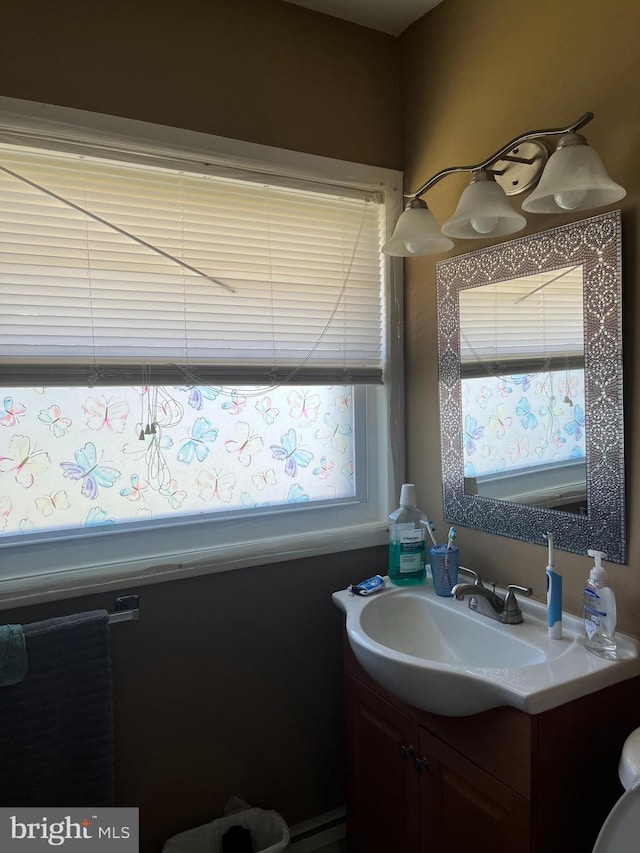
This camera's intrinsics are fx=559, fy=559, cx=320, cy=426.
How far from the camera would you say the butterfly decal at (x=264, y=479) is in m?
1.65

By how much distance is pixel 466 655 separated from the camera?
1.38 m

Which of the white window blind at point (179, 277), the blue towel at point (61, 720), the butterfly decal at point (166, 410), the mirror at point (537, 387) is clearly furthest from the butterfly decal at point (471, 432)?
the blue towel at point (61, 720)

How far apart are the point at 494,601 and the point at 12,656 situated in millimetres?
1095

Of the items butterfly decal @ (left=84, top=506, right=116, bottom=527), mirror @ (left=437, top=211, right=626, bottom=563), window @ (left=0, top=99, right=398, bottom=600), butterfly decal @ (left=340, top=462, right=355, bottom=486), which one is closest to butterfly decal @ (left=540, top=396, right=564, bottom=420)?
mirror @ (left=437, top=211, right=626, bottom=563)

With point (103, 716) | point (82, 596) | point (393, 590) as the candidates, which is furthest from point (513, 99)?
point (103, 716)

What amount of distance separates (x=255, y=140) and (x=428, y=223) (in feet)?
1.86

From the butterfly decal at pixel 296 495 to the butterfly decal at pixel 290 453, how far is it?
1.6 inches

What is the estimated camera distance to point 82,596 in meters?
1.39

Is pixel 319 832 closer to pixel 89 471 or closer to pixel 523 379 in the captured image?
pixel 89 471

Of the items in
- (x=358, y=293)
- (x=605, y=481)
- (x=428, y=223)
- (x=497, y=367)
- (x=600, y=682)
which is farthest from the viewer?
(x=358, y=293)

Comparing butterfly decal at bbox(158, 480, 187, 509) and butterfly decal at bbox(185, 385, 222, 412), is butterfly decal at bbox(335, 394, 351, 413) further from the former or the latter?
butterfly decal at bbox(158, 480, 187, 509)

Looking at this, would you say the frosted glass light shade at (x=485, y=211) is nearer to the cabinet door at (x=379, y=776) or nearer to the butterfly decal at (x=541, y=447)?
the butterfly decal at (x=541, y=447)

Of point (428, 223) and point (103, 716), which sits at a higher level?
point (428, 223)

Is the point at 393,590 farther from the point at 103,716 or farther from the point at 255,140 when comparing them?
the point at 255,140
